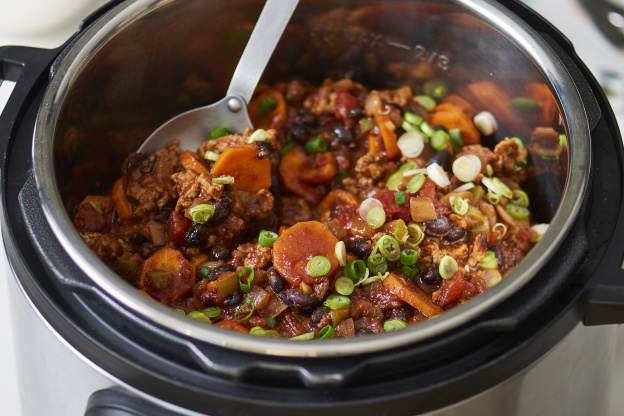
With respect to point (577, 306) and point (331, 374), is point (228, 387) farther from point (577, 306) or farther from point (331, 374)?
point (577, 306)

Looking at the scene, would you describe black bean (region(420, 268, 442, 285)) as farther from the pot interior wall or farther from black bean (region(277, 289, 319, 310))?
the pot interior wall

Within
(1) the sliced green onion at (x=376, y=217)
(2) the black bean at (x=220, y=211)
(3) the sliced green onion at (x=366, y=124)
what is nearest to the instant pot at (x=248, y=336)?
(3) the sliced green onion at (x=366, y=124)

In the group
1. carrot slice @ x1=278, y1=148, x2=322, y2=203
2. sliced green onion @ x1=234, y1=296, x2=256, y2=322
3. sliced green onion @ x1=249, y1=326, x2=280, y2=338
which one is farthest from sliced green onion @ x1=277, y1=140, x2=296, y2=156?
sliced green onion @ x1=249, y1=326, x2=280, y2=338

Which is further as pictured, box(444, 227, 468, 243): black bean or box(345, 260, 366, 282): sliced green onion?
box(444, 227, 468, 243): black bean

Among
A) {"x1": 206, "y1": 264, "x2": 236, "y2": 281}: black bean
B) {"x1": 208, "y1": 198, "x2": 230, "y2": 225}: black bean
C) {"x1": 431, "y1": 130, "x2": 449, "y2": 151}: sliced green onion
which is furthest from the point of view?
{"x1": 431, "y1": 130, "x2": 449, "y2": 151}: sliced green onion

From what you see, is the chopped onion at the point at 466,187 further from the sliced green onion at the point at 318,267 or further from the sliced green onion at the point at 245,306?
the sliced green onion at the point at 245,306

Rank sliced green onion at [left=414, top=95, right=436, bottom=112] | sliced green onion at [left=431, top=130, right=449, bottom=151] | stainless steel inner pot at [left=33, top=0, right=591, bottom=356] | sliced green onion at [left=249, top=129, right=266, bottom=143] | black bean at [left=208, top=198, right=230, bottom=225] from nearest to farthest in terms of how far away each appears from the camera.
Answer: stainless steel inner pot at [left=33, top=0, right=591, bottom=356], black bean at [left=208, top=198, right=230, bottom=225], sliced green onion at [left=249, top=129, right=266, bottom=143], sliced green onion at [left=431, top=130, right=449, bottom=151], sliced green onion at [left=414, top=95, right=436, bottom=112]

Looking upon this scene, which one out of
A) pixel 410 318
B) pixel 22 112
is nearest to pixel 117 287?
pixel 22 112
